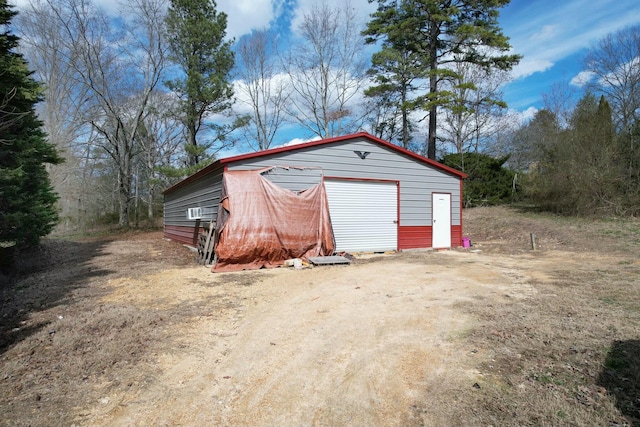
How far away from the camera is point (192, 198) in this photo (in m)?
12.6

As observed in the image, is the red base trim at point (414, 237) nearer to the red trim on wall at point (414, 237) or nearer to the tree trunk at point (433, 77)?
the red trim on wall at point (414, 237)

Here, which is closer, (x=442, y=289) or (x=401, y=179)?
(x=442, y=289)

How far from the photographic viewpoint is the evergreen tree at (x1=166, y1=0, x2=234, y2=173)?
1950cm

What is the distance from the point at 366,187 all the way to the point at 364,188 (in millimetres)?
85

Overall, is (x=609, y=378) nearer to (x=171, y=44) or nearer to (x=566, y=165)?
(x=566, y=165)

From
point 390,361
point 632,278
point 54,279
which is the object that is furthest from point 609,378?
point 54,279

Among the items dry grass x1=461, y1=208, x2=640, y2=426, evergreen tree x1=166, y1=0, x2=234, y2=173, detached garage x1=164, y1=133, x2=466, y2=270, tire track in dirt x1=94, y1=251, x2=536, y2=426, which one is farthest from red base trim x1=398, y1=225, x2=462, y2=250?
evergreen tree x1=166, y1=0, x2=234, y2=173

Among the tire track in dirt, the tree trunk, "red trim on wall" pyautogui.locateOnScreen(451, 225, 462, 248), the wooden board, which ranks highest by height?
the tree trunk

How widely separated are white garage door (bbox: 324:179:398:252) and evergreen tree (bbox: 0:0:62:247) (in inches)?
289

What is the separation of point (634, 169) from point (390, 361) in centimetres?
1661

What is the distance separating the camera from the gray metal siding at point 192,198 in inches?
386

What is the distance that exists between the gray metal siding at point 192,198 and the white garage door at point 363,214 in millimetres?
3160

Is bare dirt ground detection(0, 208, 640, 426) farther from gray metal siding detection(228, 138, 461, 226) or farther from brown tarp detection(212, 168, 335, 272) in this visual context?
gray metal siding detection(228, 138, 461, 226)

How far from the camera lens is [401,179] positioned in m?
11.3
